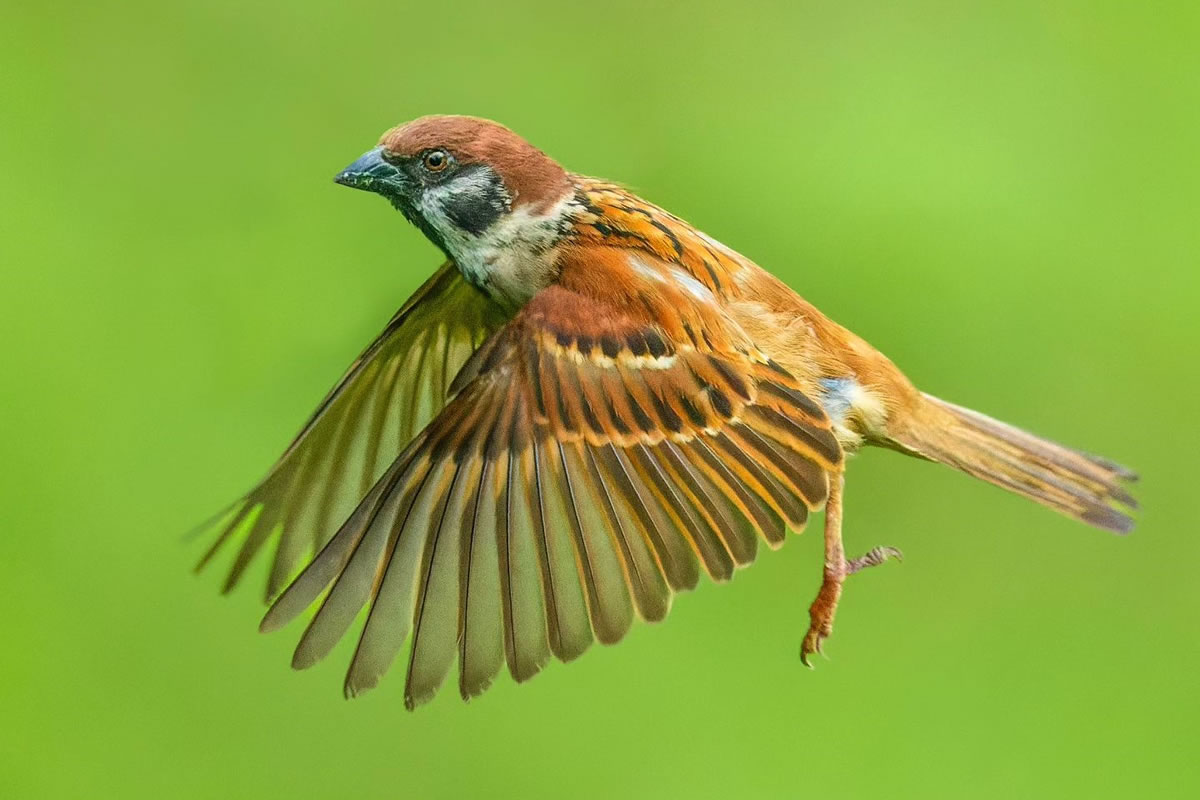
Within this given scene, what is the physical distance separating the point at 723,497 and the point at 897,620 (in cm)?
178

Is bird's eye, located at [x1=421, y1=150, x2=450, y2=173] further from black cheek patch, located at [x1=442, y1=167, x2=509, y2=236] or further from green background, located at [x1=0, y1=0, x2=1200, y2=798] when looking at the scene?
green background, located at [x1=0, y1=0, x2=1200, y2=798]

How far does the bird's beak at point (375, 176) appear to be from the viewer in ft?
10.1

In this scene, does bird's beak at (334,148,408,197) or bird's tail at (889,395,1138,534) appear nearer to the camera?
bird's beak at (334,148,408,197)

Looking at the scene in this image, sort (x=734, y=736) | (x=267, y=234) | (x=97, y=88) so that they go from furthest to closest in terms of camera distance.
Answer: (x=97, y=88) < (x=267, y=234) < (x=734, y=736)

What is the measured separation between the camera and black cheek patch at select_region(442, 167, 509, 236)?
3166 mm

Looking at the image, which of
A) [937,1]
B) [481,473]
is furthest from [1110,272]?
[481,473]

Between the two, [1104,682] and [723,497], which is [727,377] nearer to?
[723,497]

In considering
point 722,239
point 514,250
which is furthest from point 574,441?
point 722,239

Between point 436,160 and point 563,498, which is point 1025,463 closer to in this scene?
point 563,498

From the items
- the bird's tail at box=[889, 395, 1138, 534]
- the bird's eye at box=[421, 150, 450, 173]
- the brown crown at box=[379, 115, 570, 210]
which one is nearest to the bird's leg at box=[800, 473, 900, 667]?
the bird's tail at box=[889, 395, 1138, 534]

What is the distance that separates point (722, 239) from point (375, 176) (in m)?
1.91

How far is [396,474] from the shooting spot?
9.76 feet

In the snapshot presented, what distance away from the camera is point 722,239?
4.86 m

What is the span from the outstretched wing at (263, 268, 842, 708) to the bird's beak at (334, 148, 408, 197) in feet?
1.08
